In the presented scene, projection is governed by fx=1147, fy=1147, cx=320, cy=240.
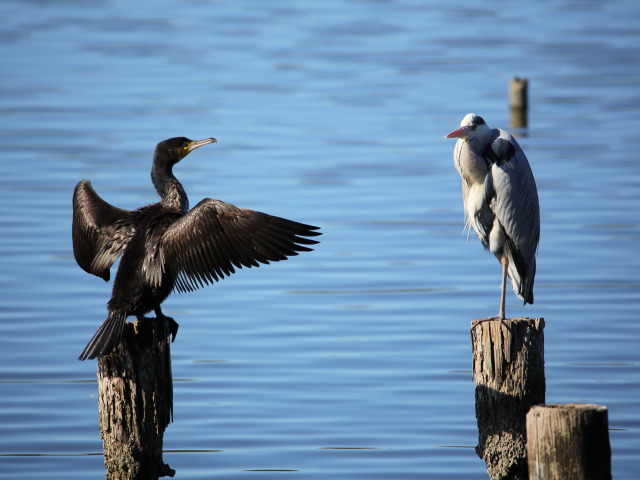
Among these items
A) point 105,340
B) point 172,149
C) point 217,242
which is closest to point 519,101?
point 172,149

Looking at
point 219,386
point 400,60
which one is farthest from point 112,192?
point 400,60

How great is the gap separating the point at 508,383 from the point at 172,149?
2.70m

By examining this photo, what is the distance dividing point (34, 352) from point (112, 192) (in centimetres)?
601

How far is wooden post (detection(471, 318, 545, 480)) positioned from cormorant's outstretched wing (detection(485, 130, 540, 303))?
4.01ft

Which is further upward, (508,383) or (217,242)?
(217,242)

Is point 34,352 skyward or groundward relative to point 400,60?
groundward

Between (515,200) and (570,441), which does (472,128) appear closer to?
(515,200)

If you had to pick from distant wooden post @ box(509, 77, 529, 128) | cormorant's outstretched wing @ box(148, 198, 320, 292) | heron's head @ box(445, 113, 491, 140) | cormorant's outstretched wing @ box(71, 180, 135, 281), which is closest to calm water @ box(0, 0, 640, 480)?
distant wooden post @ box(509, 77, 529, 128)

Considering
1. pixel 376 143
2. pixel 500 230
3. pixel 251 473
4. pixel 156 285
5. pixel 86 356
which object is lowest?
pixel 251 473

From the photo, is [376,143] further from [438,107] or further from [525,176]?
[525,176]

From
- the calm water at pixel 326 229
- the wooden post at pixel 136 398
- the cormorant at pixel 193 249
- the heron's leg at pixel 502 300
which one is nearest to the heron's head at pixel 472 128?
the heron's leg at pixel 502 300

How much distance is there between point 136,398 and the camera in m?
5.82

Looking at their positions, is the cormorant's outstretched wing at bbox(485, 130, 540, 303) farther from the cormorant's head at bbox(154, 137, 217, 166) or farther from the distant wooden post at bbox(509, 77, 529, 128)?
the distant wooden post at bbox(509, 77, 529, 128)

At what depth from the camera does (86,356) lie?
5840mm
